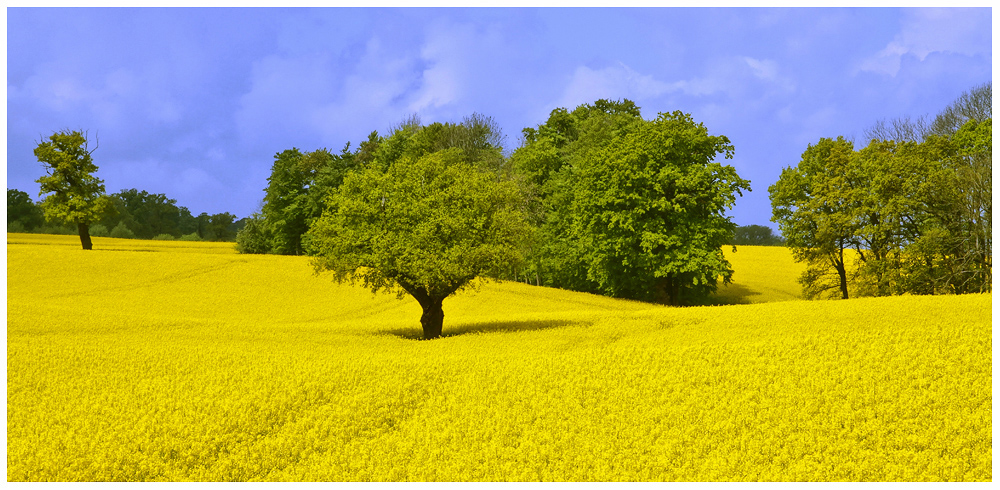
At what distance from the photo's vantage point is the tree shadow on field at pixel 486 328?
25.2 metres

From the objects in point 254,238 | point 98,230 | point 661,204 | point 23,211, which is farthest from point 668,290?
point 23,211

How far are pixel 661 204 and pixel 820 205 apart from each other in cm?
937

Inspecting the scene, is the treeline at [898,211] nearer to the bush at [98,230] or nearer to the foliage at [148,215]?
the bush at [98,230]

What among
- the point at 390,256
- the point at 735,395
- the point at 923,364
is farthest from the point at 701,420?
the point at 390,256

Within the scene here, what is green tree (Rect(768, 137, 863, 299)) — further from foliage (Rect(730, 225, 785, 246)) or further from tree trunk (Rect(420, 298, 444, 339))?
foliage (Rect(730, 225, 785, 246))

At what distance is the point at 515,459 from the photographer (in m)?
10.9

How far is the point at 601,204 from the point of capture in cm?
4109

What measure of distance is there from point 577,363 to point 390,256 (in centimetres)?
911

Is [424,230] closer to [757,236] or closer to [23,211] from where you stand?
[23,211]

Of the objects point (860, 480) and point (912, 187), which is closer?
point (860, 480)

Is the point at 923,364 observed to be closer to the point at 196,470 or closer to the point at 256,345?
the point at 196,470

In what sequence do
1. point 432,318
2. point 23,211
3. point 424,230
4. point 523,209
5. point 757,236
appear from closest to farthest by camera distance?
point 424,230 < point 432,318 < point 523,209 < point 23,211 < point 757,236

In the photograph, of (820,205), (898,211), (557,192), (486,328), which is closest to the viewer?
(486,328)

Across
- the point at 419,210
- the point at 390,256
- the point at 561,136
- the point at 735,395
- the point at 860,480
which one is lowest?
the point at 860,480
